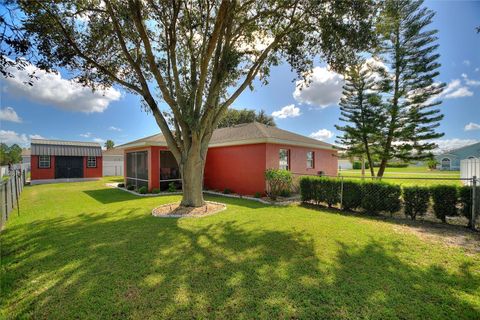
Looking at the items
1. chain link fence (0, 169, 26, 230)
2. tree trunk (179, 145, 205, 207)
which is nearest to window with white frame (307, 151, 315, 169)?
tree trunk (179, 145, 205, 207)

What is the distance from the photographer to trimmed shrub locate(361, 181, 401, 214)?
7.09m

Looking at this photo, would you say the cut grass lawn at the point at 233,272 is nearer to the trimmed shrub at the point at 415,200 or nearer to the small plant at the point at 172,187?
the trimmed shrub at the point at 415,200

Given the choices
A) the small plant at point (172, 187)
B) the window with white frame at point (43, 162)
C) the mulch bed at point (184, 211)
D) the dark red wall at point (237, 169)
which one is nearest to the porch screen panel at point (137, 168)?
the small plant at point (172, 187)

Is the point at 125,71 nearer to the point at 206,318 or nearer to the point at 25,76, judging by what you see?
the point at 25,76

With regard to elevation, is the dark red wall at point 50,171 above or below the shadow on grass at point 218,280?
above

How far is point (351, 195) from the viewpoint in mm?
7879

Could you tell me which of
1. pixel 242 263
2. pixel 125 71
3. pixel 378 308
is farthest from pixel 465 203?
pixel 125 71

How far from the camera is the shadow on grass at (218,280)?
2.64m

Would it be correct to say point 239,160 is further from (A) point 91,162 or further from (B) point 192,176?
(A) point 91,162

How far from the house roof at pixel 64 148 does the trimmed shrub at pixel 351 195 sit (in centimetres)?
2255

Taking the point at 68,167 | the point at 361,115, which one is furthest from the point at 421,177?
the point at 68,167

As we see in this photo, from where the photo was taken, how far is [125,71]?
9273 millimetres

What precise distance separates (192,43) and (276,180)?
672 cm

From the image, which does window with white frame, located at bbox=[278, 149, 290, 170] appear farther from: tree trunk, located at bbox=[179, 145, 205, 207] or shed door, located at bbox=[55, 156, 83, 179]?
shed door, located at bbox=[55, 156, 83, 179]
